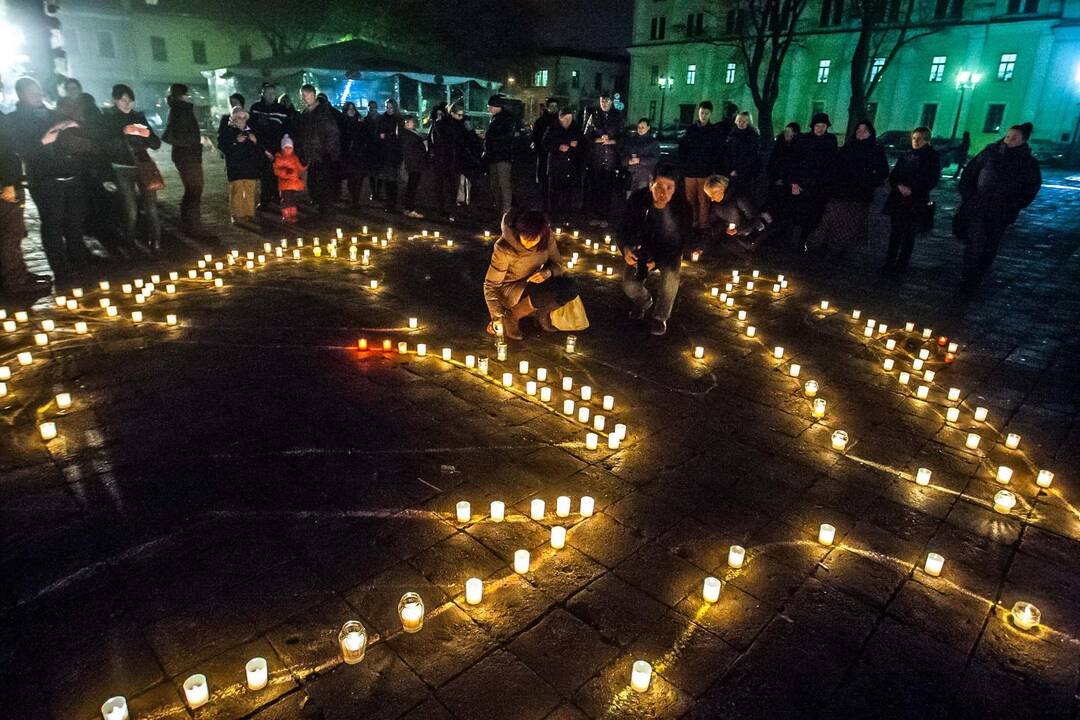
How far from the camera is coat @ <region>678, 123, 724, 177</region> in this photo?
35.8 ft

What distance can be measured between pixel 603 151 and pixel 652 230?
6222 mm

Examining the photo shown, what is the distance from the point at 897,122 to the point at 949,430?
49.5m

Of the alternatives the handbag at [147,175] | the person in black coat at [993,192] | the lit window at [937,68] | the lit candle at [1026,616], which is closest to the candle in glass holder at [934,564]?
the lit candle at [1026,616]

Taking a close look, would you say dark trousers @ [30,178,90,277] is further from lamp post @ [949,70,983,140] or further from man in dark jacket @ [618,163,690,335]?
lamp post @ [949,70,983,140]

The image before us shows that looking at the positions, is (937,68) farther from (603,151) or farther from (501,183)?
(501,183)

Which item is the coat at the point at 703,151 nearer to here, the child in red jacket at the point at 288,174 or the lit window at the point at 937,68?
the child in red jacket at the point at 288,174

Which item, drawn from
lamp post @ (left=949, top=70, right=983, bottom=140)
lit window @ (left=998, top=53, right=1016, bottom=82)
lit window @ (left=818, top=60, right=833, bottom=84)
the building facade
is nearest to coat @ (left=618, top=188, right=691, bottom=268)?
lamp post @ (left=949, top=70, right=983, bottom=140)

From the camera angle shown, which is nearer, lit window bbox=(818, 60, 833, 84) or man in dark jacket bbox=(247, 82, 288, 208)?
man in dark jacket bbox=(247, 82, 288, 208)

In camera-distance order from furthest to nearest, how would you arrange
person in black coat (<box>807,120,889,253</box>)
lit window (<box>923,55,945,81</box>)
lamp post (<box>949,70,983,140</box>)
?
lit window (<box>923,55,945,81</box>) < lamp post (<box>949,70,983,140</box>) < person in black coat (<box>807,120,889,253</box>)

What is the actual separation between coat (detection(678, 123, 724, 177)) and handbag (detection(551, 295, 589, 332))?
518 centimetres

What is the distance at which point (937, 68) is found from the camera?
4444 cm

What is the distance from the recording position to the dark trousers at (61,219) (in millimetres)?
8086

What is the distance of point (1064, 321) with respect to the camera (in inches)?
319

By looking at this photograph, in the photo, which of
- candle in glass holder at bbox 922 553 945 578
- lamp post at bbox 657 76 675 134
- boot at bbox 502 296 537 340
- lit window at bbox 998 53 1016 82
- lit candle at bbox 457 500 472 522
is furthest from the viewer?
lamp post at bbox 657 76 675 134
